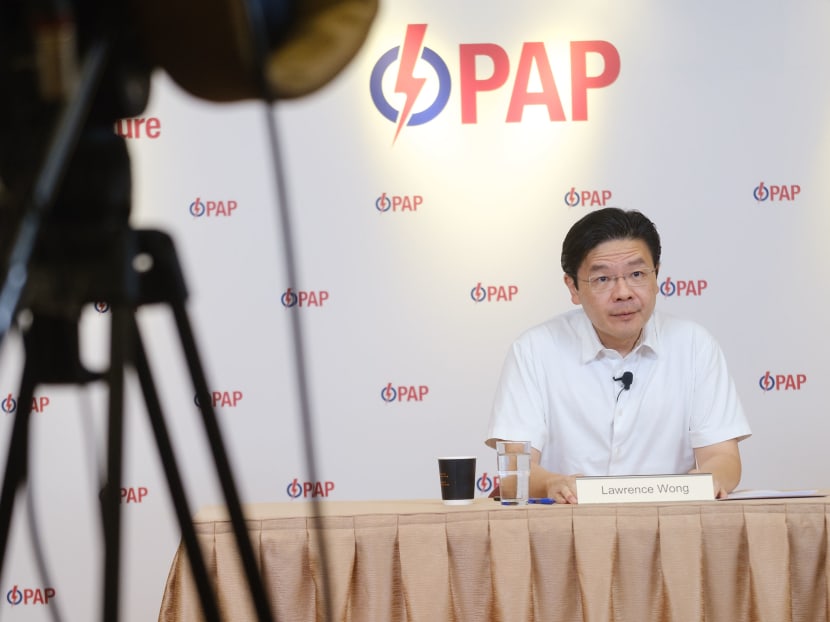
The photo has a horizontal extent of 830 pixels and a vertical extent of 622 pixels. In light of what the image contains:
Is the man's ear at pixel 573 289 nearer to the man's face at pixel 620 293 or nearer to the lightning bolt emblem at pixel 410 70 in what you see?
the man's face at pixel 620 293

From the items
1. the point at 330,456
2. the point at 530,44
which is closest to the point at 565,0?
the point at 530,44

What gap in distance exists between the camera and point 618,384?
2.71 metres

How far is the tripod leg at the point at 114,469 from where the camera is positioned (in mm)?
578

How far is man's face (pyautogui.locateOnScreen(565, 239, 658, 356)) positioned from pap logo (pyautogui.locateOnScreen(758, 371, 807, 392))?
3.59 feet

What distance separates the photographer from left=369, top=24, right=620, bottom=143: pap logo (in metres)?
3.71

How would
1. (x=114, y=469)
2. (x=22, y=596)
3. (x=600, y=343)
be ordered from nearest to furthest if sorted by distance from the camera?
(x=114, y=469) < (x=600, y=343) < (x=22, y=596)

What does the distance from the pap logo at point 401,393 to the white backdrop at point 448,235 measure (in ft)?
0.04

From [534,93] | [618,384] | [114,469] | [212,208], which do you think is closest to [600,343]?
[618,384]

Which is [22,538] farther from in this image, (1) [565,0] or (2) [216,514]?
(1) [565,0]

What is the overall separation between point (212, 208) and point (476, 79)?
102 cm

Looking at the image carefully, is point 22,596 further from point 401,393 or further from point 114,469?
point 114,469

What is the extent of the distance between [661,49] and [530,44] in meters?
0.46

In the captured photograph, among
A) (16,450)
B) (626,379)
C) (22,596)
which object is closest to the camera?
(16,450)

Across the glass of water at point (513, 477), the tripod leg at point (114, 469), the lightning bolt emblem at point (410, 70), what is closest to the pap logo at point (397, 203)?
the lightning bolt emblem at point (410, 70)
